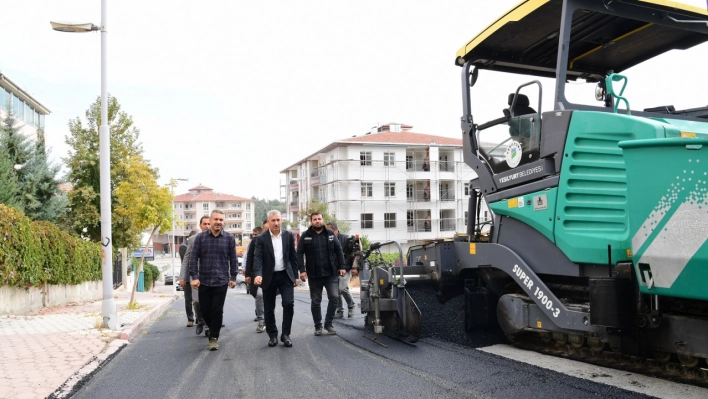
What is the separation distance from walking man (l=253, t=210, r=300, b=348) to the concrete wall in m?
7.46

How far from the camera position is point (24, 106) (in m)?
41.9

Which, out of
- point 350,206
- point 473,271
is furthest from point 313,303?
point 350,206

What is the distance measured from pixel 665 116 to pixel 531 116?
1254 mm

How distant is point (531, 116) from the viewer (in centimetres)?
622

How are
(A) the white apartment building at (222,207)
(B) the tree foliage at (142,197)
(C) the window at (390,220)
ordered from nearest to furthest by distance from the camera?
(B) the tree foliage at (142,197)
(C) the window at (390,220)
(A) the white apartment building at (222,207)

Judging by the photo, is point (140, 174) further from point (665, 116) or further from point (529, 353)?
point (665, 116)

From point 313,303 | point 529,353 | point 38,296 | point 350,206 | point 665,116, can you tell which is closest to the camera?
point 665,116

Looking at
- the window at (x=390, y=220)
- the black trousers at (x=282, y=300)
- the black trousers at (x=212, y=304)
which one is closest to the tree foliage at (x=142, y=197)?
the black trousers at (x=212, y=304)

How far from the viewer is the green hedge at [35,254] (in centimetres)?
1291

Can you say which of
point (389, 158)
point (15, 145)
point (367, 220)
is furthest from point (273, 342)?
point (389, 158)

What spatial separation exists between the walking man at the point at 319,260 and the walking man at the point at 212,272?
1217 mm

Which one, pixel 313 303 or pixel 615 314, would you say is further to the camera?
pixel 313 303

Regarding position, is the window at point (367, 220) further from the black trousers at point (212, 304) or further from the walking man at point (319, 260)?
the black trousers at point (212, 304)

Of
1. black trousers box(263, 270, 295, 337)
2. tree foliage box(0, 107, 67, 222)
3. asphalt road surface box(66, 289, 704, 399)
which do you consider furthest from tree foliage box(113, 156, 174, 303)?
tree foliage box(0, 107, 67, 222)
